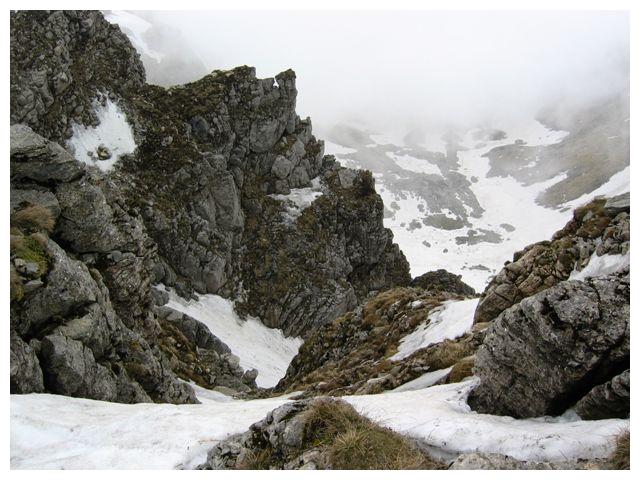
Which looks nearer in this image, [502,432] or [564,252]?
[502,432]

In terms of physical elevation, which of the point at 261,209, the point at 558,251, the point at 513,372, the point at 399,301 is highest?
the point at 261,209

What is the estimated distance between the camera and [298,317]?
59375 millimetres

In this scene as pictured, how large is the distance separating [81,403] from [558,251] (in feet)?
63.6

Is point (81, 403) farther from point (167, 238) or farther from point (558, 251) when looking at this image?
point (167, 238)

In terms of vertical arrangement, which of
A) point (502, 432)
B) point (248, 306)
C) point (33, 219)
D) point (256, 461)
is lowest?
point (256, 461)

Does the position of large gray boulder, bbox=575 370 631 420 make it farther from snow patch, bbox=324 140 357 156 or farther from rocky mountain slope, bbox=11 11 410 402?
snow patch, bbox=324 140 357 156

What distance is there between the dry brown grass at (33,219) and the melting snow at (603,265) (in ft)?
61.1

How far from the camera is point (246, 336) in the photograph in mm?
51438

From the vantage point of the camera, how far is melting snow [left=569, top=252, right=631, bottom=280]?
1506cm

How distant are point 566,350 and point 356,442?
4700mm

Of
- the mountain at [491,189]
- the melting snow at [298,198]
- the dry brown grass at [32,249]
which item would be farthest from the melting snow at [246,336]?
the mountain at [491,189]

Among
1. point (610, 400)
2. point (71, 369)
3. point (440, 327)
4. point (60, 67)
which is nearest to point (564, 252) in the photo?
point (440, 327)

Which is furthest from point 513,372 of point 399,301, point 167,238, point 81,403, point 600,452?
point 167,238

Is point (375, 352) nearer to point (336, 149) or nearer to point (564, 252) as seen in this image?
point (564, 252)
